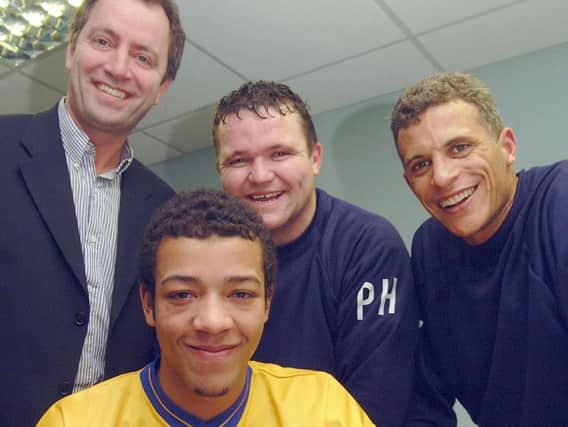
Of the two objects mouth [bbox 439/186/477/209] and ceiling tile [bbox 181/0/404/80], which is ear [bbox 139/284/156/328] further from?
ceiling tile [bbox 181/0/404/80]

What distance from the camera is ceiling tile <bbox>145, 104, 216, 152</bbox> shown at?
3445mm

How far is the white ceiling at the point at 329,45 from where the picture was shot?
2.45 meters

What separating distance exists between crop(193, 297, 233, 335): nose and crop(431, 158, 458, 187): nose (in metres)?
0.58

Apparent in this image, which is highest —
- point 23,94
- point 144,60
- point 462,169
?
point 23,94

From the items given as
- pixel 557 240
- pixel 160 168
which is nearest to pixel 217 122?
pixel 557 240

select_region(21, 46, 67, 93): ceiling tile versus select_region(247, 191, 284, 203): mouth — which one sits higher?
select_region(21, 46, 67, 93): ceiling tile

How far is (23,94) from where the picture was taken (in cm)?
318

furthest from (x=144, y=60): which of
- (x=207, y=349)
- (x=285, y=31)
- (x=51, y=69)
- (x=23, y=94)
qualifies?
(x=23, y=94)

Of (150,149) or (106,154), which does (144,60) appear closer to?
(106,154)

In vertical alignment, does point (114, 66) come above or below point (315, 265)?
above

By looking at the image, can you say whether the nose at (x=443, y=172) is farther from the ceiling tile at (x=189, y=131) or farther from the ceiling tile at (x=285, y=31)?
the ceiling tile at (x=189, y=131)

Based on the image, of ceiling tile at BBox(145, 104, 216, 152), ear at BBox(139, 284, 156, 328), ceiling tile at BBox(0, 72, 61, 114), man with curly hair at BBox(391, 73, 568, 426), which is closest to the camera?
ear at BBox(139, 284, 156, 328)

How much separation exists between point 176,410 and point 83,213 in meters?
0.58

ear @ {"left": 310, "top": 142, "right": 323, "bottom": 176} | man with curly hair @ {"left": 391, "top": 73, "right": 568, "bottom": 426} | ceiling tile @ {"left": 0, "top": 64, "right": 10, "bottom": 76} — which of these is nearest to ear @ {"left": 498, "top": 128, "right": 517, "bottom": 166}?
man with curly hair @ {"left": 391, "top": 73, "right": 568, "bottom": 426}
